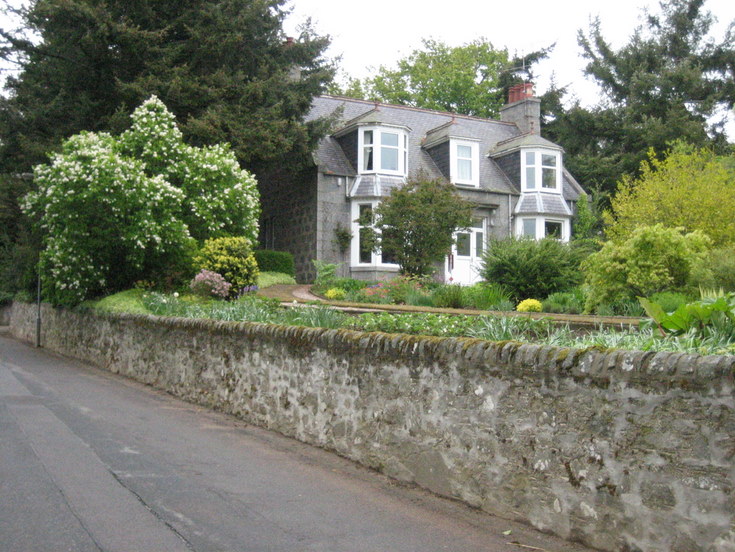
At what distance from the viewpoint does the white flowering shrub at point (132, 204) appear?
702 inches

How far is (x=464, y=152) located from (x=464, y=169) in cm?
74

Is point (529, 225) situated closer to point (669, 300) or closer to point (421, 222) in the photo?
point (421, 222)

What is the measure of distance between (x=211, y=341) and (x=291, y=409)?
2.88 meters

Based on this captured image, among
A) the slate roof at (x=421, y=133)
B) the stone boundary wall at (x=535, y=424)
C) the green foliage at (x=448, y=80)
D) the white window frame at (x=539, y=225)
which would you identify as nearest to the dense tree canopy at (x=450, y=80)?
the green foliage at (x=448, y=80)

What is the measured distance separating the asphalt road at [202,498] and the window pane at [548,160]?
25.5m

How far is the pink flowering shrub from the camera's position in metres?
18.1

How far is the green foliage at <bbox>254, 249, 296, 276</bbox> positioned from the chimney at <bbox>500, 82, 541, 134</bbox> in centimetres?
1464

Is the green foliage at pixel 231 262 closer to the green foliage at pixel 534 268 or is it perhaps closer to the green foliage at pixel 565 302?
the green foliage at pixel 534 268

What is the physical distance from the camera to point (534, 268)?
750 inches

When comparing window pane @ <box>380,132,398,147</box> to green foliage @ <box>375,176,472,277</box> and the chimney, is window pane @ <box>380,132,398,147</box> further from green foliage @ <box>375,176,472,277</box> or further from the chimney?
the chimney

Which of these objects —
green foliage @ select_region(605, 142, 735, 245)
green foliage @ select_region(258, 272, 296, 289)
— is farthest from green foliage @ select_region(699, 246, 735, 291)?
green foliage @ select_region(258, 272, 296, 289)

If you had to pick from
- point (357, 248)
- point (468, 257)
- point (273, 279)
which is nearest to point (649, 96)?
point (468, 257)

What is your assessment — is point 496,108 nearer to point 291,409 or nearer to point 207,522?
point 291,409

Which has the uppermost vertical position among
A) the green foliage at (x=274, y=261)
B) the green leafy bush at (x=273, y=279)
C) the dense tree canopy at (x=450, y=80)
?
the dense tree canopy at (x=450, y=80)
